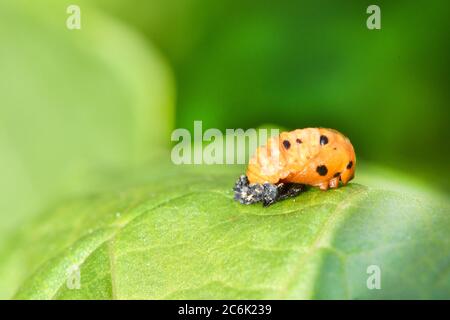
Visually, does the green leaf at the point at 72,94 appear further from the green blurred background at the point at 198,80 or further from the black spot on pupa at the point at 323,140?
the black spot on pupa at the point at 323,140

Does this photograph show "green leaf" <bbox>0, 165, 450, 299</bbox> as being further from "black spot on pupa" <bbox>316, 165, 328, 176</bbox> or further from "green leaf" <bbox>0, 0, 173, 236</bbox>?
"green leaf" <bbox>0, 0, 173, 236</bbox>

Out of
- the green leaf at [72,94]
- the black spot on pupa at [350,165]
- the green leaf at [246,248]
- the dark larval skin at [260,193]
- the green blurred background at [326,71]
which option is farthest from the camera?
the green leaf at [72,94]

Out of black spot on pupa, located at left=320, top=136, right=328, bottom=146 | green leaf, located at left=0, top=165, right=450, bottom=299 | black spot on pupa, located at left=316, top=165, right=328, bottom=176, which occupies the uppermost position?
black spot on pupa, located at left=320, top=136, right=328, bottom=146

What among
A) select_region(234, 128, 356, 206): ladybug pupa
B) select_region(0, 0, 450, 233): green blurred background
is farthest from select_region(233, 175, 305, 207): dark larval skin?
select_region(0, 0, 450, 233): green blurred background

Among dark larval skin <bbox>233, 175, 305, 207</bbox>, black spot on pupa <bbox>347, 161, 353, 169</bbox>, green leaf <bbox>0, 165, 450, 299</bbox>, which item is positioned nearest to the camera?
green leaf <bbox>0, 165, 450, 299</bbox>

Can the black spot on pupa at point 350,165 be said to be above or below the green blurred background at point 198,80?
below

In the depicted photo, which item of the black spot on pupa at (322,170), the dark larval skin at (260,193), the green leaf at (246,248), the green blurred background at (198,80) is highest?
the green blurred background at (198,80)

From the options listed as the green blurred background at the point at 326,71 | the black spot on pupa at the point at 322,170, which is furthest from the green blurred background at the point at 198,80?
the black spot on pupa at the point at 322,170
